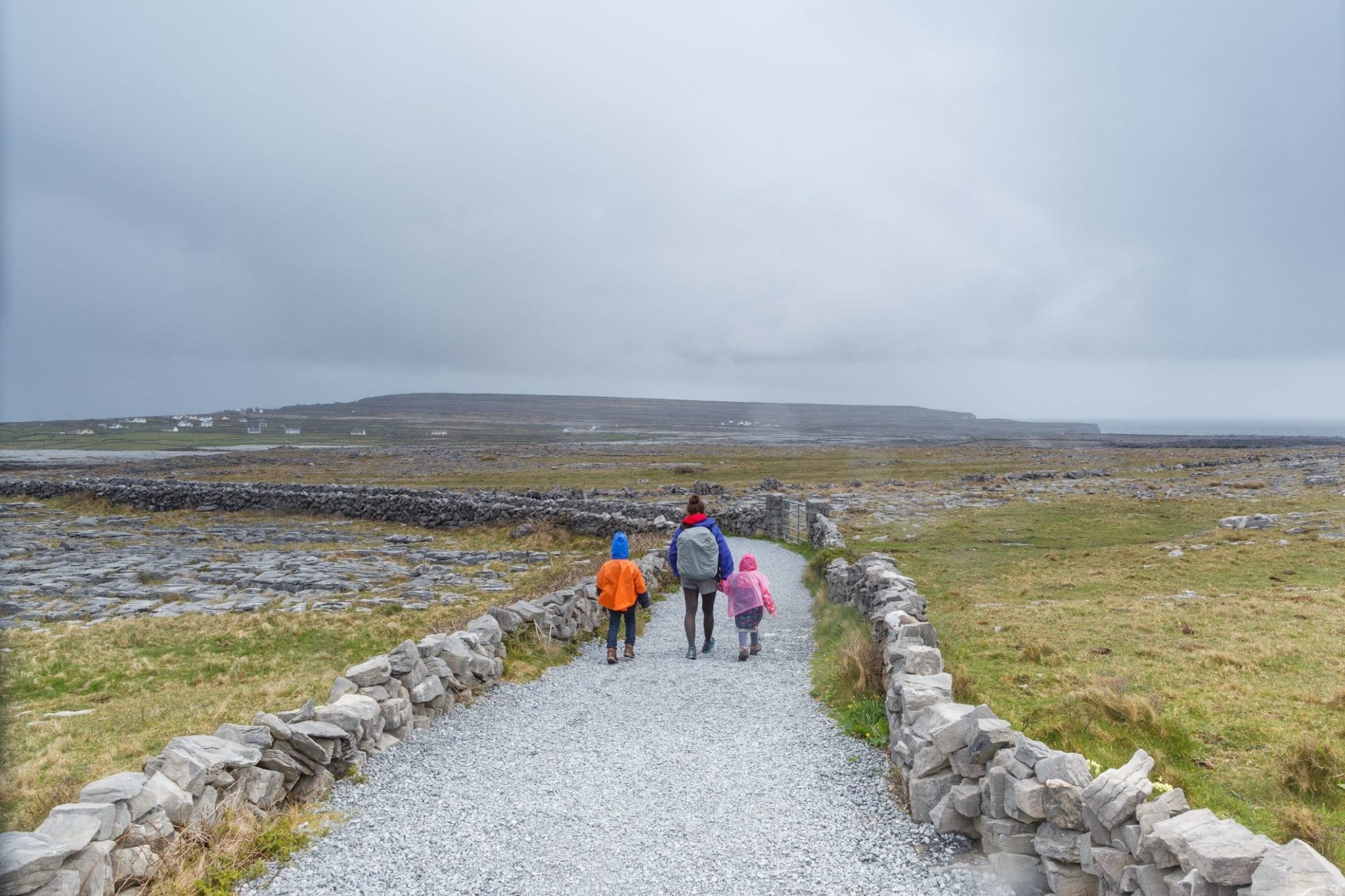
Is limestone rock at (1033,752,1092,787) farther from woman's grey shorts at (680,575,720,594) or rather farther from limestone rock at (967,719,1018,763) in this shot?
woman's grey shorts at (680,575,720,594)

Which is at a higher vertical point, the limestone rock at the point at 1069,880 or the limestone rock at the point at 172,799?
the limestone rock at the point at 172,799

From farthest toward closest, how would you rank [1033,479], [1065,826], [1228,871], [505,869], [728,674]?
[1033,479] < [728,674] < [505,869] < [1065,826] < [1228,871]

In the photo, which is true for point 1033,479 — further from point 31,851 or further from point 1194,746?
point 31,851

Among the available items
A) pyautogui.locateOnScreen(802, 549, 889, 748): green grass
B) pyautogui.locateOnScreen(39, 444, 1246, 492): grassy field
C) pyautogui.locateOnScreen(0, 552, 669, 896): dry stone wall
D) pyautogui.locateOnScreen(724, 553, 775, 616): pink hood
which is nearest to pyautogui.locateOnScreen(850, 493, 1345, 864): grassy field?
pyautogui.locateOnScreen(802, 549, 889, 748): green grass

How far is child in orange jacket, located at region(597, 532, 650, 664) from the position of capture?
41.4 feet

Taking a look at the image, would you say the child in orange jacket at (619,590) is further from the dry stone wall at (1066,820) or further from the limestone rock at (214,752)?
the limestone rock at (214,752)

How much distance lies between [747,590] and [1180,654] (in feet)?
21.7

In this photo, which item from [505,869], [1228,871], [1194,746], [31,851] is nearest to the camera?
[1228,871]

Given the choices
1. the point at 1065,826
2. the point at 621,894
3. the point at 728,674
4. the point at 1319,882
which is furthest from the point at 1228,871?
the point at 728,674

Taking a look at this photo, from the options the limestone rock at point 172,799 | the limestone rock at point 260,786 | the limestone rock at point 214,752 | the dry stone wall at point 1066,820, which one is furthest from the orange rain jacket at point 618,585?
the limestone rock at point 172,799

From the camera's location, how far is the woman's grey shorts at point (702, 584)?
13.0 meters

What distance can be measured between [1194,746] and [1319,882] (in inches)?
187

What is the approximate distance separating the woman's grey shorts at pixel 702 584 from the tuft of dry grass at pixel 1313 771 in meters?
7.69

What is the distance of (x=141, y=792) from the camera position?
579cm
